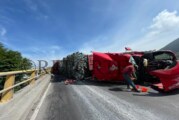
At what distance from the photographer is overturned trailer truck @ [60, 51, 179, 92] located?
8.63m

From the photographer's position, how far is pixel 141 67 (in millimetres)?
12125

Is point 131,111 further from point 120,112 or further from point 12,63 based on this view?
point 12,63

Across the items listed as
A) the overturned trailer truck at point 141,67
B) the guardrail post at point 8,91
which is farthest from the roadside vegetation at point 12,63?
the guardrail post at point 8,91

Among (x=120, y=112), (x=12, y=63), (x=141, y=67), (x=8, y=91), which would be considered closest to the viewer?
(x=120, y=112)

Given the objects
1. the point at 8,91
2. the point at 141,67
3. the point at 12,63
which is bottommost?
the point at 8,91

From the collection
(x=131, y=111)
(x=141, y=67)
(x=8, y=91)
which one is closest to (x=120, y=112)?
(x=131, y=111)

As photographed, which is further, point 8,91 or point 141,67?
point 141,67

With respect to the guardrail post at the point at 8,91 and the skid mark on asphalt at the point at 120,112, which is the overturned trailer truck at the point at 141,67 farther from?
the guardrail post at the point at 8,91

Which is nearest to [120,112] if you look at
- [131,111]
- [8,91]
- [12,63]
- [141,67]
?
[131,111]

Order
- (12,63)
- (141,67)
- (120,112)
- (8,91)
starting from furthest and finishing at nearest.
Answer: (12,63), (141,67), (8,91), (120,112)

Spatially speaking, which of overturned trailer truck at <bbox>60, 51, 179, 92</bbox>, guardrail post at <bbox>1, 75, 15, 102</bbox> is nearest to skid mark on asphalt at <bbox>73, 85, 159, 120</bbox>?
overturned trailer truck at <bbox>60, 51, 179, 92</bbox>

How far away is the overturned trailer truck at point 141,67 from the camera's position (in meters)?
8.63

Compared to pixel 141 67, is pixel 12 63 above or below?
above

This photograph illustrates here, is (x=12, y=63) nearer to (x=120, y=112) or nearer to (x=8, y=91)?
(x=8, y=91)
